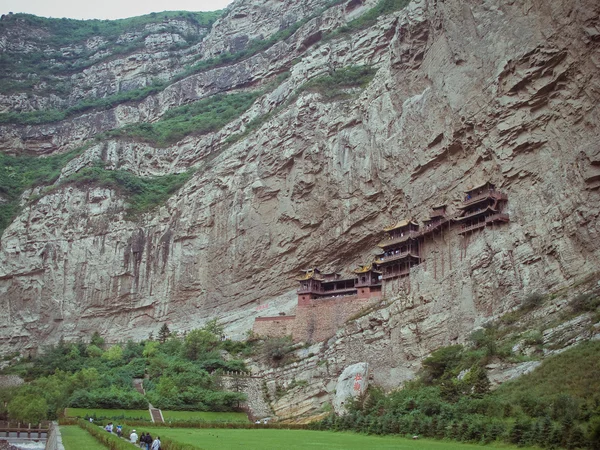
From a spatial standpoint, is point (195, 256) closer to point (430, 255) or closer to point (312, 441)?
point (430, 255)

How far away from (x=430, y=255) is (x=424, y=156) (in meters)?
6.90

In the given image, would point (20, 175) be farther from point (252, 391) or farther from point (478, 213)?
point (478, 213)

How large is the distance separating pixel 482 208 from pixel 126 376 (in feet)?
78.4

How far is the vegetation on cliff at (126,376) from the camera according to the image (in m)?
32.3

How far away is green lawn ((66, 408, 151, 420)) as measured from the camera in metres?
30.5

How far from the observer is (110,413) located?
31.4 metres

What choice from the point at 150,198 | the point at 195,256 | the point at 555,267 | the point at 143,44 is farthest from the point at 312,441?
the point at 143,44

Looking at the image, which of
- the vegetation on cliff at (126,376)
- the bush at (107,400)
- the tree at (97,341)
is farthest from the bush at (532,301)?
the tree at (97,341)

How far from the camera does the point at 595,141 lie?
28.2 metres

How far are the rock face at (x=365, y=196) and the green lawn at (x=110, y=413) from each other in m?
8.73

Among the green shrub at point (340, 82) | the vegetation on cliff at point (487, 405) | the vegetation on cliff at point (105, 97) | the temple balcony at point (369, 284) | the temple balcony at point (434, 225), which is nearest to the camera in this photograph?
the vegetation on cliff at point (487, 405)

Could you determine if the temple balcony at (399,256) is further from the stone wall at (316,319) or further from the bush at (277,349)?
the bush at (277,349)

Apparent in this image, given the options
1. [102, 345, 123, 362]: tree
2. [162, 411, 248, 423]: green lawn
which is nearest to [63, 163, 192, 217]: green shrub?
[102, 345, 123, 362]: tree

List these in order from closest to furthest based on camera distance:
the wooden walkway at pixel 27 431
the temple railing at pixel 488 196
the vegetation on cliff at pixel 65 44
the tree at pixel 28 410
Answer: the wooden walkway at pixel 27 431
the tree at pixel 28 410
the temple railing at pixel 488 196
the vegetation on cliff at pixel 65 44
